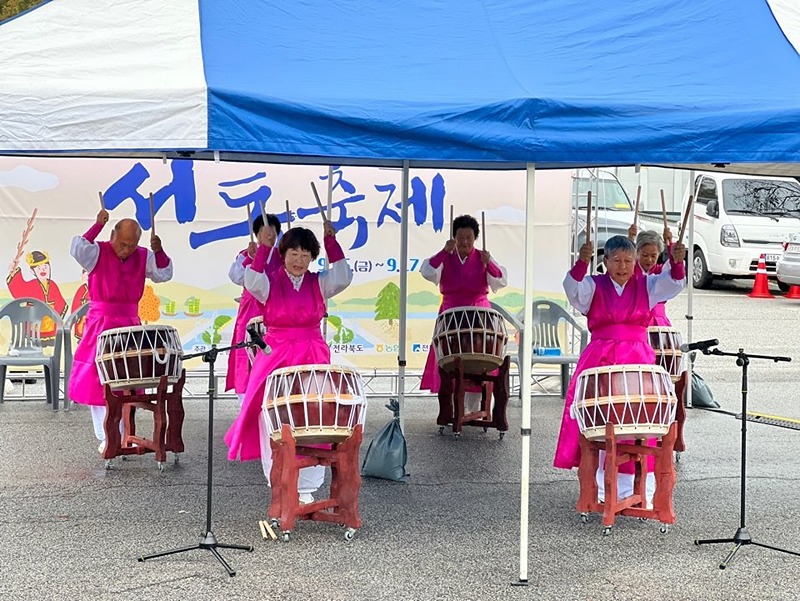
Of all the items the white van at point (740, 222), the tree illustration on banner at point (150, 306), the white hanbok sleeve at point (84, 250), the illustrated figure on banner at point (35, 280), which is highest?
the white van at point (740, 222)

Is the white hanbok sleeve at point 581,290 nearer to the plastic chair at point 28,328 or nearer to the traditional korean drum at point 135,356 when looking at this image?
the traditional korean drum at point 135,356

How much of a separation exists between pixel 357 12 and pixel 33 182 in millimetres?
4651

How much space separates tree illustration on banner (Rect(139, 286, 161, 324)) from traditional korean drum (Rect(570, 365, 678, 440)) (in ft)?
16.0

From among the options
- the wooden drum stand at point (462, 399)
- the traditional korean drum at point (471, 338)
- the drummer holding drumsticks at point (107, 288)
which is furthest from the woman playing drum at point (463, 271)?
the drummer holding drumsticks at point (107, 288)

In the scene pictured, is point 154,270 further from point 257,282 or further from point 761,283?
point 761,283

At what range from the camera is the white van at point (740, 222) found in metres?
17.0

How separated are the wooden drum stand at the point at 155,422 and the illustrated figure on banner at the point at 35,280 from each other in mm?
2638

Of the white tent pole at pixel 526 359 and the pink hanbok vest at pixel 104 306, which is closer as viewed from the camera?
the white tent pole at pixel 526 359

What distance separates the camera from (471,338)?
7.68 meters

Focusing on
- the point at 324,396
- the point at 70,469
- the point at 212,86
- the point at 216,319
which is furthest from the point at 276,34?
the point at 216,319

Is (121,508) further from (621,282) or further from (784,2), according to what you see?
(784,2)

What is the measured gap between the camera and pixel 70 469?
6.71m

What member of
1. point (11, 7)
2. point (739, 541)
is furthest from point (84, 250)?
point (11, 7)

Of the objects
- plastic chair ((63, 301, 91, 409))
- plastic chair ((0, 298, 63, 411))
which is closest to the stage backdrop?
plastic chair ((0, 298, 63, 411))
